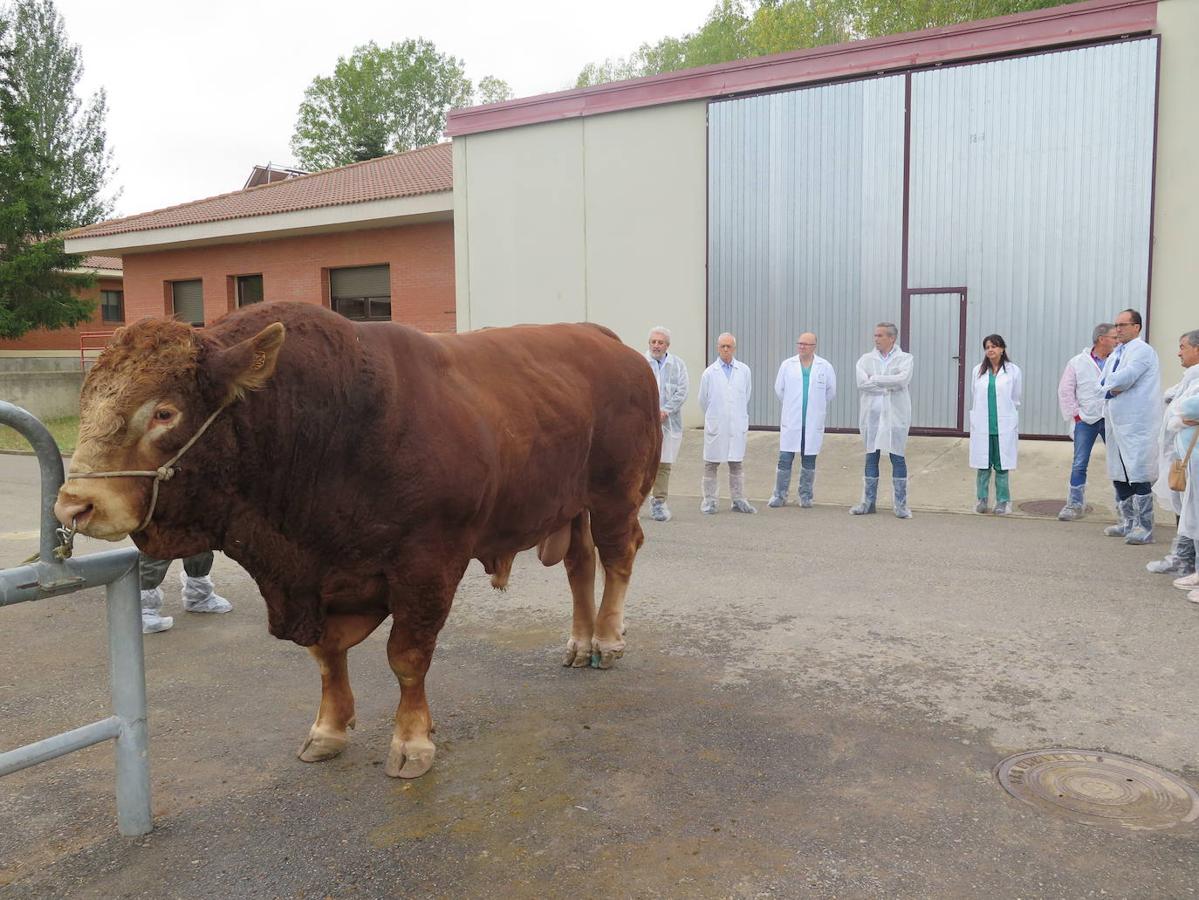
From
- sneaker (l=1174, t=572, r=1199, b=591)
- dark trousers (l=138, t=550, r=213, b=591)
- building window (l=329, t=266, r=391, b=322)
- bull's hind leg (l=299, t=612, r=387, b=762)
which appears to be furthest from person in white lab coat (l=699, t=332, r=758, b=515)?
building window (l=329, t=266, r=391, b=322)

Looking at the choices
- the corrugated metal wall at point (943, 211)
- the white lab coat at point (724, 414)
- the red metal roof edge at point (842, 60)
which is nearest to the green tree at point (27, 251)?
the red metal roof edge at point (842, 60)

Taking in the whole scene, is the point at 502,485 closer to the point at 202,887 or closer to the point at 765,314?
the point at 202,887

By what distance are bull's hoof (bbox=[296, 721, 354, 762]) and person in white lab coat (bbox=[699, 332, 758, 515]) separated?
660cm

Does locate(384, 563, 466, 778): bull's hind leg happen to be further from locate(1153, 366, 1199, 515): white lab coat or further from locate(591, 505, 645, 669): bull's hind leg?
locate(1153, 366, 1199, 515): white lab coat

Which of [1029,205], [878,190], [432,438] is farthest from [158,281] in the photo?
[432,438]

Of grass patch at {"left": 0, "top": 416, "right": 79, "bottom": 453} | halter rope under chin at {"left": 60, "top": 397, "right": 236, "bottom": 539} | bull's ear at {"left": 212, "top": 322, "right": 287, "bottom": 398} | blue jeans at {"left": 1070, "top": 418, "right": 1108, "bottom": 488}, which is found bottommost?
grass patch at {"left": 0, "top": 416, "right": 79, "bottom": 453}

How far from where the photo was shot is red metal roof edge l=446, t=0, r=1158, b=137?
12.3 m

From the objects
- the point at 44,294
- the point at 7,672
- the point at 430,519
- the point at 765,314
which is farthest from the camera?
the point at 44,294

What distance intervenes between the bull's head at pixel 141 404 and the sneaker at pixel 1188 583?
605 centimetres

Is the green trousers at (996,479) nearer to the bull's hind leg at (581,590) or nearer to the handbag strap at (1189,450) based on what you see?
the handbag strap at (1189,450)

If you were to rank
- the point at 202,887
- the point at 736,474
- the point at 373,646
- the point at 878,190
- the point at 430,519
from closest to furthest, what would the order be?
1. the point at 202,887
2. the point at 430,519
3. the point at 373,646
4. the point at 736,474
5. the point at 878,190

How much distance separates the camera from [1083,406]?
9.19 meters

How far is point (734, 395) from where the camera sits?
10609 mm

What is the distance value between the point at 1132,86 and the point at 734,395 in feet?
22.9
